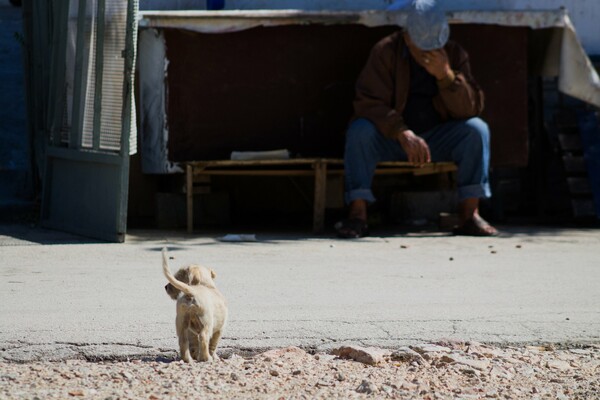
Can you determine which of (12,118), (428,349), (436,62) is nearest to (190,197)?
(436,62)

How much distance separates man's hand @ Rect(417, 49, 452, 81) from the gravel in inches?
155

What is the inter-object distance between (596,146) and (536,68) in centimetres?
88

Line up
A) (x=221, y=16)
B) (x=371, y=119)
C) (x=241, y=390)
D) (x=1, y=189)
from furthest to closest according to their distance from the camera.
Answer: (x=1, y=189) → (x=221, y=16) → (x=371, y=119) → (x=241, y=390)

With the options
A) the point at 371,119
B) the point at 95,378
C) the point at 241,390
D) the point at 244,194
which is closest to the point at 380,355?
the point at 241,390

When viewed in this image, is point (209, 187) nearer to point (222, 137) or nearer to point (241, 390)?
point (222, 137)

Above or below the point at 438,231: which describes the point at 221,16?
above

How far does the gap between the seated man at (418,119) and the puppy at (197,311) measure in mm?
3927

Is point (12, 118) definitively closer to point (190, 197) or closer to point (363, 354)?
point (190, 197)

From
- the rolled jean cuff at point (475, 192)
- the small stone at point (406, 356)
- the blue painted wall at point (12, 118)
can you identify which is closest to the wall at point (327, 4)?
the blue painted wall at point (12, 118)

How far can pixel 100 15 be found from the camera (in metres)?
7.07

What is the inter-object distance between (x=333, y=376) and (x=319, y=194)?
4.53m

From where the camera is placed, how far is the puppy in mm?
3416

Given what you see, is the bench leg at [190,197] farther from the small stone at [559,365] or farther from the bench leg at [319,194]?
the small stone at [559,365]

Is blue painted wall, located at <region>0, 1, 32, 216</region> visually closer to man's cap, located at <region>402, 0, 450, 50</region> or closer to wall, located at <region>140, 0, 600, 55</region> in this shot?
wall, located at <region>140, 0, 600, 55</region>
